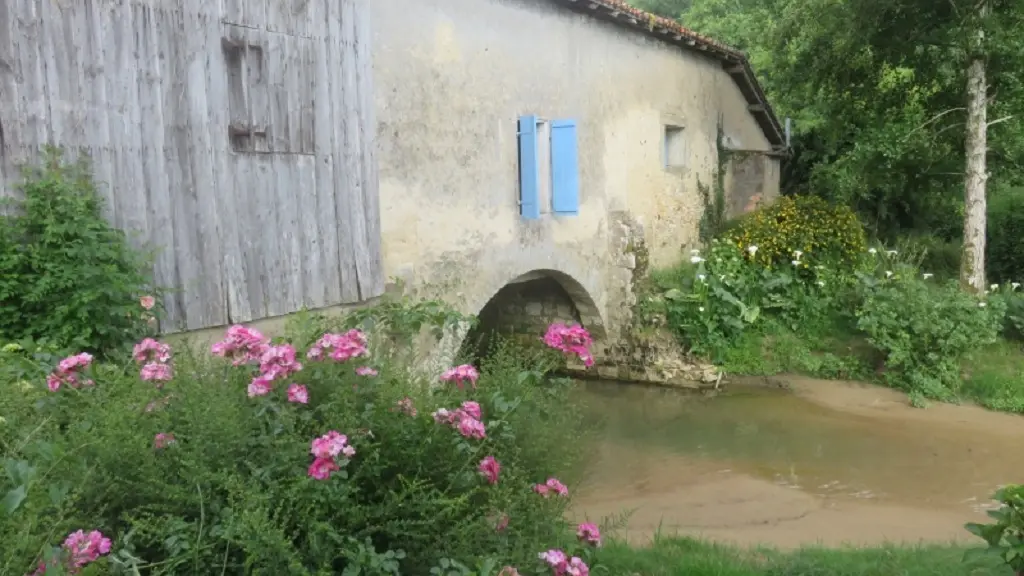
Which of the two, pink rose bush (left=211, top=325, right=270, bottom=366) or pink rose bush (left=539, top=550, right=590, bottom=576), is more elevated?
pink rose bush (left=211, top=325, right=270, bottom=366)

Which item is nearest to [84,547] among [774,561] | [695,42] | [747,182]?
[774,561]

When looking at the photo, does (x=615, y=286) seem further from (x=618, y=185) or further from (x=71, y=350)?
(x=71, y=350)

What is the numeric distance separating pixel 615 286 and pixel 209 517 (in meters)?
8.71

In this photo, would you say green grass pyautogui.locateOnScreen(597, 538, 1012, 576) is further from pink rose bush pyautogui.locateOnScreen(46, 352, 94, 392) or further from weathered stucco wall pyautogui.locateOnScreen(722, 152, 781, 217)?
weathered stucco wall pyautogui.locateOnScreen(722, 152, 781, 217)

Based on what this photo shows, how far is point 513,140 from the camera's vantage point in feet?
27.9

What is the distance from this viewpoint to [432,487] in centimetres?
297

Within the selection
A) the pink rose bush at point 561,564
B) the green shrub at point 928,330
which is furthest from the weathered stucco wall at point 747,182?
the pink rose bush at point 561,564

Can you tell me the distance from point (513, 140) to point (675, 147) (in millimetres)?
4464

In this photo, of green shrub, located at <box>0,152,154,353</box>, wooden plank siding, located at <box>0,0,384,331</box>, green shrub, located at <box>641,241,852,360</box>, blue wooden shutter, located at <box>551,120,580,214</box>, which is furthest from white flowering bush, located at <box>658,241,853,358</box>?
green shrub, located at <box>0,152,154,353</box>

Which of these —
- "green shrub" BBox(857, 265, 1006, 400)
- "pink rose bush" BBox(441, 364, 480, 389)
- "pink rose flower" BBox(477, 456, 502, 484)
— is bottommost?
"green shrub" BBox(857, 265, 1006, 400)

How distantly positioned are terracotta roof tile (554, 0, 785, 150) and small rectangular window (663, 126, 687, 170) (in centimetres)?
126

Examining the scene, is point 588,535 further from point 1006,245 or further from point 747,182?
point 1006,245

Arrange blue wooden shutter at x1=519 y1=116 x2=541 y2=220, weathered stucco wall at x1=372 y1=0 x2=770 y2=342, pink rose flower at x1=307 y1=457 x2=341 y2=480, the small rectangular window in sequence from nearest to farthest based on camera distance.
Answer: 1. pink rose flower at x1=307 y1=457 x2=341 y2=480
2. weathered stucco wall at x1=372 y1=0 x2=770 y2=342
3. blue wooden shutter at x1=519 y1=116 x2=541 y2=220
4. the small rectangular window

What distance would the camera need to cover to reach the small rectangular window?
12.1 metres
